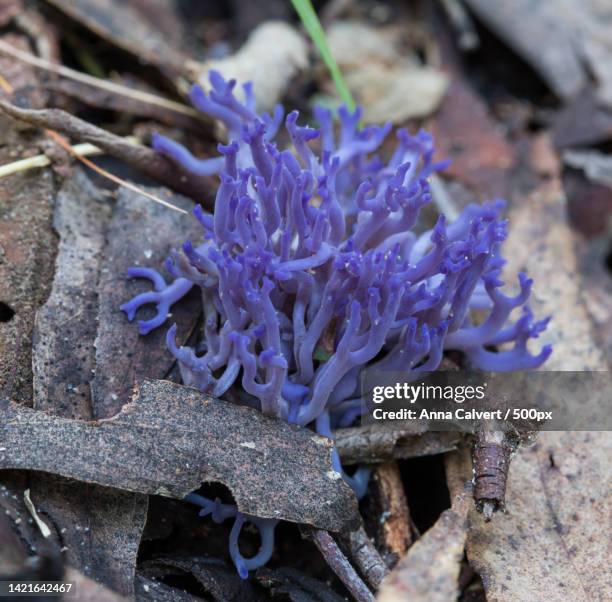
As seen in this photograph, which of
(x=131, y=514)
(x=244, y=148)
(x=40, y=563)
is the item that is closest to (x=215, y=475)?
(x=131, y=514)

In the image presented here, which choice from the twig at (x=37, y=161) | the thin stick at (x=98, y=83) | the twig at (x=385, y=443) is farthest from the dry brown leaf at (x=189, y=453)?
the thin stick at (x=98, y=83)

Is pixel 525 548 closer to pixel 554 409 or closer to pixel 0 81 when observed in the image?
pixel 554 409

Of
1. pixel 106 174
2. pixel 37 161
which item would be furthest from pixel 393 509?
pixel 37 161

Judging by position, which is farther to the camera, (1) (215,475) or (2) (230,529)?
(2) (230,529)

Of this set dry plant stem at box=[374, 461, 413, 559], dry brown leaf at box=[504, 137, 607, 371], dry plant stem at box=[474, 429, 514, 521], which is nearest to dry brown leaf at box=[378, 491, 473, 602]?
dry plant stem at box=[474, 429, 514, 521]

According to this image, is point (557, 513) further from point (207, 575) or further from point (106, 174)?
point (106, 174)

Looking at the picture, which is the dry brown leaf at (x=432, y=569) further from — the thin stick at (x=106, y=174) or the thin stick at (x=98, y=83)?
the thin stick at (x=98, y=83)
